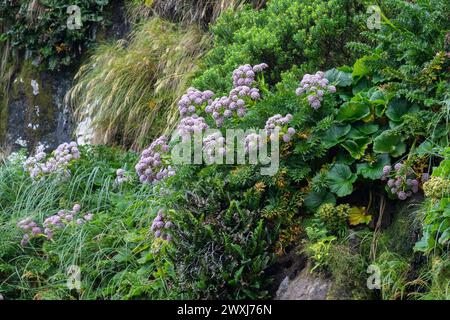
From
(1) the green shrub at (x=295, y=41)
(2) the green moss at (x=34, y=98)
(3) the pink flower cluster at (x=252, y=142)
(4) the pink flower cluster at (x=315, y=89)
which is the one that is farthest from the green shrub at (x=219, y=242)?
(2) the green moss at (x=34, y=98)

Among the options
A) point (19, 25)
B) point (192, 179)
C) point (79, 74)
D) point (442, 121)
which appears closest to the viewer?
point (442, 121)

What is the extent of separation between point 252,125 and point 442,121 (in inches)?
46.9

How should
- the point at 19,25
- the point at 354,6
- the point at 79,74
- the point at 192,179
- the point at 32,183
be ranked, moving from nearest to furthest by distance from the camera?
the point at 192,179, the point at 354,6, the point at 32,183, the point at 79,74, the point at 19,25

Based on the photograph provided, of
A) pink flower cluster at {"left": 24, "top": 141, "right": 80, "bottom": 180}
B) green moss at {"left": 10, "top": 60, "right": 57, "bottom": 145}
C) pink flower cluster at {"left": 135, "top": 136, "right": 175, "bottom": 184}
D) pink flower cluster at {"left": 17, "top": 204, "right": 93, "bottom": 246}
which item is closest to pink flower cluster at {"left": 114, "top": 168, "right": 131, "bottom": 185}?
pink flower cluster at {"left": 17, "top": 204, "right": 93, "bottom": 246}

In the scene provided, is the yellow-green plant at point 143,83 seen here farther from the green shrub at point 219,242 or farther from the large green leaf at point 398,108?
the large green leaf at point 398,108

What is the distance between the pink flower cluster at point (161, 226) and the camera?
5.14 m

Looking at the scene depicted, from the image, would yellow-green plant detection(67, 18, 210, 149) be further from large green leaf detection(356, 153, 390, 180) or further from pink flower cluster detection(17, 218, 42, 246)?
large green leaf detection(356, 153, 390, 180)

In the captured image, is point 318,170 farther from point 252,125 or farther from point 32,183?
point 32,183

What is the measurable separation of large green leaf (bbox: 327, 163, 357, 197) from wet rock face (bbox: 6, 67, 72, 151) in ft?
15.0

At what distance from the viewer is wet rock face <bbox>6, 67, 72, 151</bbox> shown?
9.10 metres

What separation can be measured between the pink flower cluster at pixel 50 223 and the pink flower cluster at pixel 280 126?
5.61 ft

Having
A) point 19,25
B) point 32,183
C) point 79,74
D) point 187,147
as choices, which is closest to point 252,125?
point 187,147

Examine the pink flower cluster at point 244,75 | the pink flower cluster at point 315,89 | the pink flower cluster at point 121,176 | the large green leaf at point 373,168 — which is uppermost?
the pink flower cluster at point 244,75

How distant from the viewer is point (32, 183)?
22.6ft
